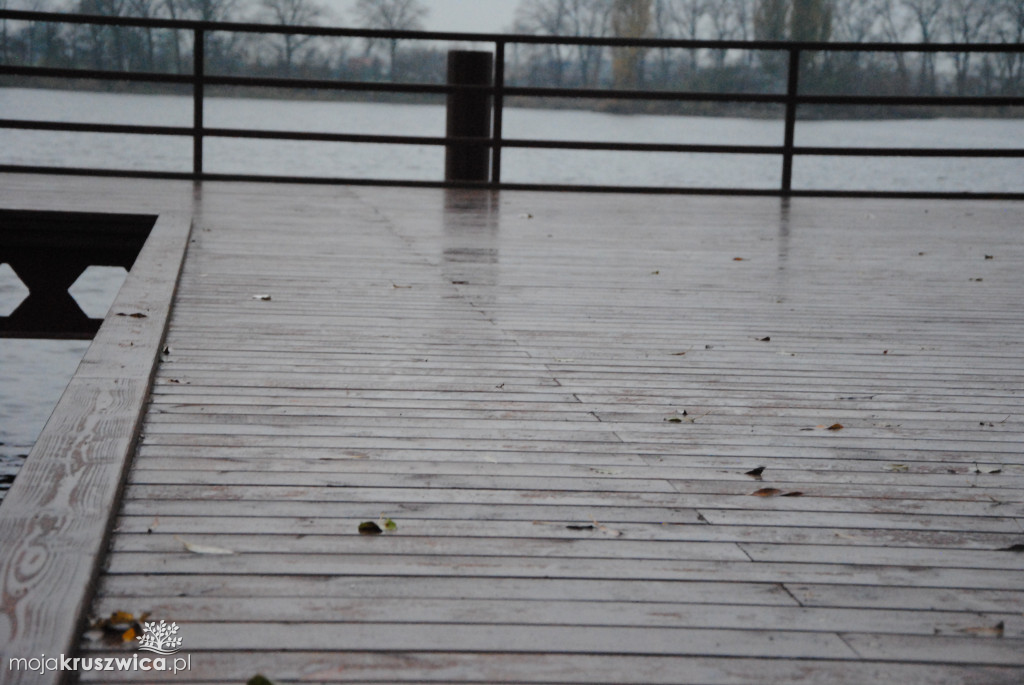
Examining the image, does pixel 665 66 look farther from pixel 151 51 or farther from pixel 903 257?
pixel 903 257

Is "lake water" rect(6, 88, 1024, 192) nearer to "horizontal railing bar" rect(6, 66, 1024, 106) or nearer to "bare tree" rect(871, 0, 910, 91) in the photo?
"bare tree" rect(871, 0, 910, 91)

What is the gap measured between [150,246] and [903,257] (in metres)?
3.60

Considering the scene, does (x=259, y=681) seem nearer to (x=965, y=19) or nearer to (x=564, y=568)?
(x=564, y=568)

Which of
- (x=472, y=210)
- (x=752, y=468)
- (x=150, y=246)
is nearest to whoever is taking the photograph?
(x=752, y=468)

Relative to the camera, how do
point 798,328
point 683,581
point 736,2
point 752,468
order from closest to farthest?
point 683,581, point 752,468, point 798,328, point 736,2

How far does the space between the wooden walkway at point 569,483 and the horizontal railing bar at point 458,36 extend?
14.6ft

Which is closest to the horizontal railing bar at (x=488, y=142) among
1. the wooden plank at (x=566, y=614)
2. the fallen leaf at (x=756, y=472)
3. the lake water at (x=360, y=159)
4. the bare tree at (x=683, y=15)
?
the lake water at (x=360, y=159)

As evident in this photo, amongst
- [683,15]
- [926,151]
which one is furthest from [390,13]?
[926,151]

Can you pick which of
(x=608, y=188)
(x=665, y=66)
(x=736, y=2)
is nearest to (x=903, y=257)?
(x=608, y=188)

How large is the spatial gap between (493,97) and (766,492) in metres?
7.41

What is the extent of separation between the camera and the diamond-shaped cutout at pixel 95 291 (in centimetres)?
1770

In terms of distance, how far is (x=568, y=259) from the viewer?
5.60 metres

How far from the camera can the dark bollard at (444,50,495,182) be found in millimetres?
9328

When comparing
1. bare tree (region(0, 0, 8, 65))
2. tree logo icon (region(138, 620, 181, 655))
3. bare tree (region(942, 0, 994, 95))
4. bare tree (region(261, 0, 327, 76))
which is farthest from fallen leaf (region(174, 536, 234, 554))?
bare tree (region(942, 0, 994, 95))
